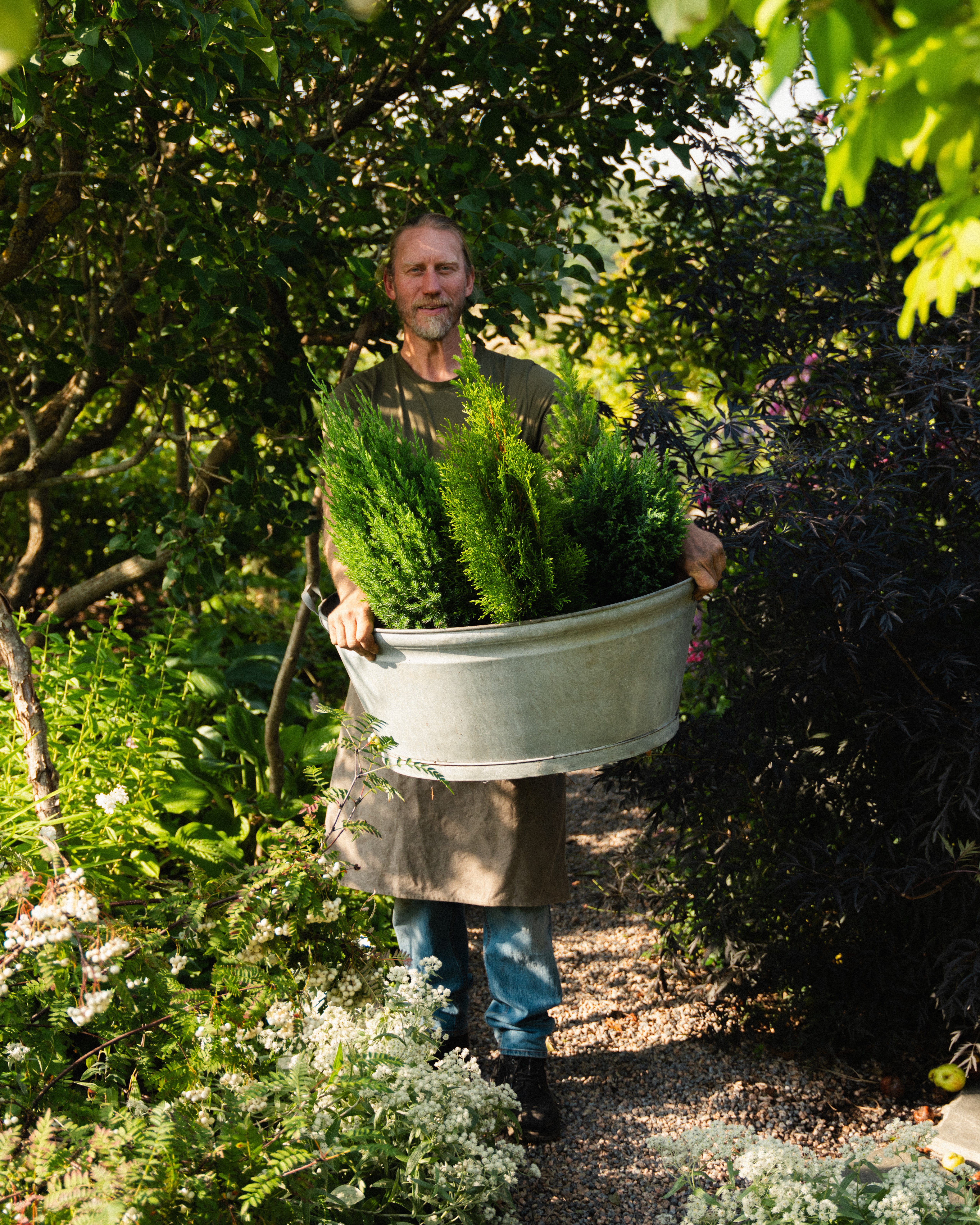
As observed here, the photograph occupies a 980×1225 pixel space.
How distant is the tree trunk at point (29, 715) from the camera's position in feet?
6.50

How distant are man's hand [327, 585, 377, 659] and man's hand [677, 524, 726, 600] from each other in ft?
1.81

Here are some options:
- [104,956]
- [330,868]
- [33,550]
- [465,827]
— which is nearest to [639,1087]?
[465,827]

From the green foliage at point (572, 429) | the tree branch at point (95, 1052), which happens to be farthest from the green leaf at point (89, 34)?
the tree branch at point (95, 1052)

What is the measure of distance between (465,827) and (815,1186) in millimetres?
1003

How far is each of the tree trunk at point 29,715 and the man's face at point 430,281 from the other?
3.53 ft

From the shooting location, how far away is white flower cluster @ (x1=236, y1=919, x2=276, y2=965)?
66.2 inches

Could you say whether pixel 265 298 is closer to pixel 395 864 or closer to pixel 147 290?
pixel 147 290

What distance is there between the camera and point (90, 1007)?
1303mm

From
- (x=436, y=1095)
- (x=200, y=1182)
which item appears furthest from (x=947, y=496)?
(x=200, y=1182)

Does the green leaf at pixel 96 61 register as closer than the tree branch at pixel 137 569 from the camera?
Yes

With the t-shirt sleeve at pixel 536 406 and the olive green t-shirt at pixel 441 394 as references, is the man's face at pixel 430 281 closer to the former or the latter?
the olive green t-shirt at pixel 441 394

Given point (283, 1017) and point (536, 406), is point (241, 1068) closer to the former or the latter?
point (283, 1017)

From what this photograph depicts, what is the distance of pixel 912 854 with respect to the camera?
2.26 m

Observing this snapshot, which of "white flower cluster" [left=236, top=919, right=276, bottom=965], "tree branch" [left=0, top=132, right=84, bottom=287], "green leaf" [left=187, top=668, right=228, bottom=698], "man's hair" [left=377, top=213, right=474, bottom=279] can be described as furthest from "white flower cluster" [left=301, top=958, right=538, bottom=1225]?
"tree branch" [left=0, top=132, right=84, bottom=287]
